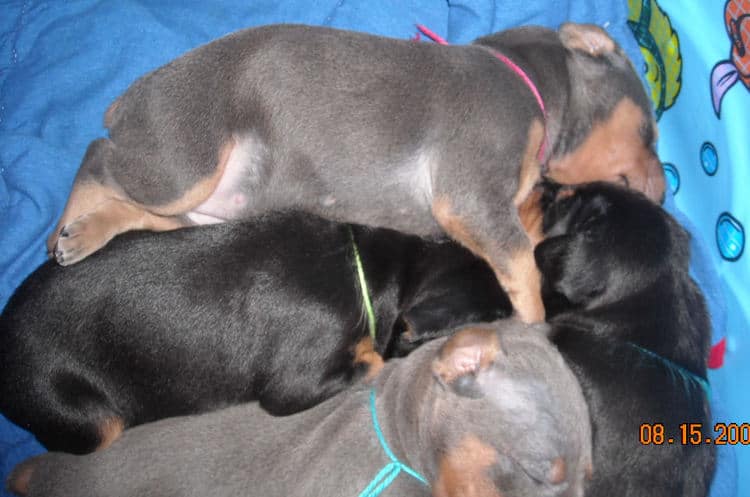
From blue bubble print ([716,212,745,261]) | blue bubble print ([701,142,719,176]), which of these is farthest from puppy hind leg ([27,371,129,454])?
blue bubble print ([701,142,719,176])

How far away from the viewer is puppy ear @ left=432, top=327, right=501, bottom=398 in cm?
254

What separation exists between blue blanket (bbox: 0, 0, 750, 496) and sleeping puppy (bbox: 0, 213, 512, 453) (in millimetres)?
1027

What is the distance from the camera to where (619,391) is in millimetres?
2900

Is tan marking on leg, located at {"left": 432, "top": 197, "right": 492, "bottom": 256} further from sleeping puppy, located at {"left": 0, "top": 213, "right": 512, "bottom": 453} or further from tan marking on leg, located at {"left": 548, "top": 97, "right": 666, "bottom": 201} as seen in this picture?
tan marking on leg, located at {"left": 548, "top": 97, "right": 666, "bottom": 201}

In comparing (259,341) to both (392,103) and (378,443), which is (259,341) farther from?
(392,103)

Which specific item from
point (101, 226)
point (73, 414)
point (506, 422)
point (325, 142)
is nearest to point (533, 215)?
point (325, 142)

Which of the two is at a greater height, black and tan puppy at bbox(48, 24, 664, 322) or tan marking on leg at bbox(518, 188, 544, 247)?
black and tan puppy at bbox(48, 24, 664, 322)

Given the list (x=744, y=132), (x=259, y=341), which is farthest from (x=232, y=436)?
(x=744, y=132)

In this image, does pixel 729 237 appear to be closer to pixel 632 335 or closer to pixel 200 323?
pixel 632 335

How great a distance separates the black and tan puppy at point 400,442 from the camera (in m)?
2.49

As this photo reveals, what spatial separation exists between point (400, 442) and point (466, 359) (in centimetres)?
56

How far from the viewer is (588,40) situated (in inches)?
140

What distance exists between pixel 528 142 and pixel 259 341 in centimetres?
158

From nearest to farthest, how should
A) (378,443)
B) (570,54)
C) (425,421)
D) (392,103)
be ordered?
(425,421) → (378,443) → (392,103) → (570,54)
